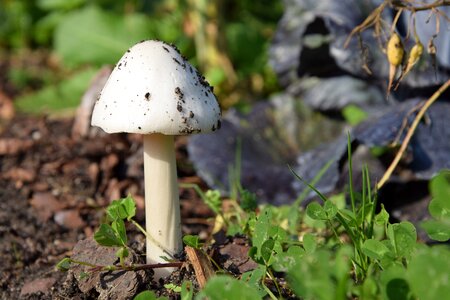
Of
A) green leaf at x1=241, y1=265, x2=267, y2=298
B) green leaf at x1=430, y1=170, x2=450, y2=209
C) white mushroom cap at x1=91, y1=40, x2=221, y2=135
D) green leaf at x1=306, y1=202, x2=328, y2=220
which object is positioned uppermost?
white mushroom cap at x1=91, y1=40, x2=221, y2=135

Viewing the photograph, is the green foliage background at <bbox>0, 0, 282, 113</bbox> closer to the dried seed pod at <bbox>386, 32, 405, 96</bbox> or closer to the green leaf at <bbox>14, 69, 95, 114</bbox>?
the green leaf at <bbox>14, 69, 95, 114</bbox>

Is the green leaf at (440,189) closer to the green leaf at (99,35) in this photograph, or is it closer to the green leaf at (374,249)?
the green leaf at (374,249)

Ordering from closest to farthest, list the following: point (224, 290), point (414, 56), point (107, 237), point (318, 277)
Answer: point (318, 277) → point (224, 290) → point (107, 237) → point (414, 56)

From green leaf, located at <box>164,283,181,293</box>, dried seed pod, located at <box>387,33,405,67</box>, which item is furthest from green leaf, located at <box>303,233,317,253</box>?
dried seed pod, located at <box>387,33,405,67</box>

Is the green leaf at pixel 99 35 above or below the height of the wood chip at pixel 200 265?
above

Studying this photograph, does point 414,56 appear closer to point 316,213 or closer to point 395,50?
point 395,50

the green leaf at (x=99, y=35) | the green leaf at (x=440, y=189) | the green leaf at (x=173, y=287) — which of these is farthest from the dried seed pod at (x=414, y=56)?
the green leaf at (x=99, y=35)

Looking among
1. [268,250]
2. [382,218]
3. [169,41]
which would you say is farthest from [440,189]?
[169,41]
